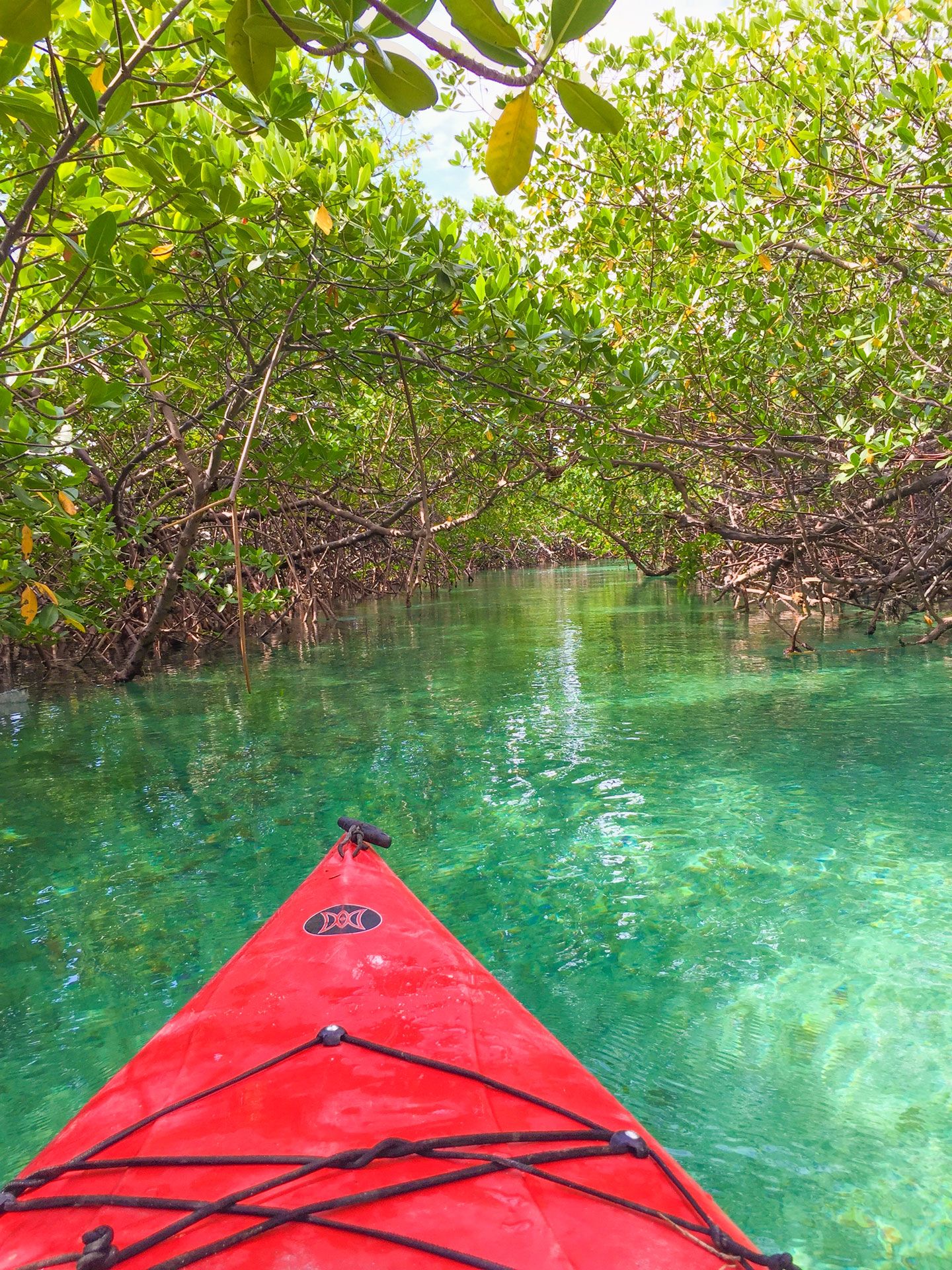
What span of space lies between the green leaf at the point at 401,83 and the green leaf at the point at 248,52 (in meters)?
0.13

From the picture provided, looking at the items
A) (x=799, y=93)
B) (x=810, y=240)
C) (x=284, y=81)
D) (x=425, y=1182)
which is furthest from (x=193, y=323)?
(x=425, y=1182)

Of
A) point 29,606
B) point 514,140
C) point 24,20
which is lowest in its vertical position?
point 29,606

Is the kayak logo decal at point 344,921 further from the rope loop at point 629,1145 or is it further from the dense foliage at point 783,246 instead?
the dense foliage at point 783,246

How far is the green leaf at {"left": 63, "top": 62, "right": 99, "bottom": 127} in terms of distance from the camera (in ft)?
5.84

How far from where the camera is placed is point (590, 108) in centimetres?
80

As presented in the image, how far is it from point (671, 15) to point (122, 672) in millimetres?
8171

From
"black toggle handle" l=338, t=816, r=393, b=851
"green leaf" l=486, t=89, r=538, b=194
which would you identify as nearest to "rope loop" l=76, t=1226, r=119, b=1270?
"green leaf" l=486, t=89, r=538, b=194

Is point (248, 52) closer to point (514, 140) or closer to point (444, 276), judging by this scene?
point (514, 140)

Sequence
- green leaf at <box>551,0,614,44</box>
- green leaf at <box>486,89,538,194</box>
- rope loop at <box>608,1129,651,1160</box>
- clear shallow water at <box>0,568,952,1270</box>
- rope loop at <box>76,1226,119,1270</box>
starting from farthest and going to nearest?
clear shallow water at <box>0,568,952,1270</box>, rope loop at <box>608,1129,651,1160</box>, rope loop at <box>76,1226,119,1270</box>, green leaf at <box>486,89,538,194</box>, green leaf at <box>551,0,614,44</box>

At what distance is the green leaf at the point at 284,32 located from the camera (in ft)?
2.84

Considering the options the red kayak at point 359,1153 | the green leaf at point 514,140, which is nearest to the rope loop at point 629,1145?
the red kayak at point 359,1153

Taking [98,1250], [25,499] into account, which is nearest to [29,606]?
[25,499]

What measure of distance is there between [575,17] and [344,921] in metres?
2.10

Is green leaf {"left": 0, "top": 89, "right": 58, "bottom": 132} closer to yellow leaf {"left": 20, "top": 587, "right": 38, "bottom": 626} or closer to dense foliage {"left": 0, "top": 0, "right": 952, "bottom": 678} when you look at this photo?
dense foliage {"left": 0, "top": 0, "right": 952, "bottom": 678}
